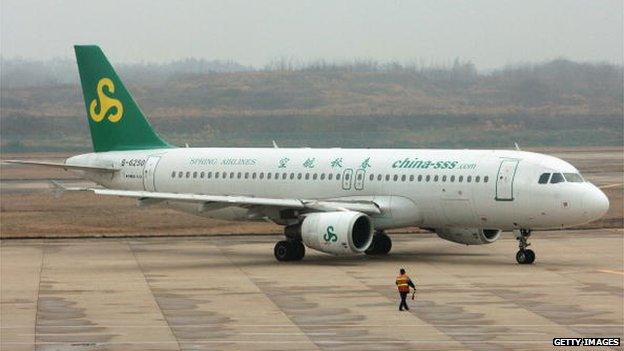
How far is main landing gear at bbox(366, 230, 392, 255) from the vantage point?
49.2 m

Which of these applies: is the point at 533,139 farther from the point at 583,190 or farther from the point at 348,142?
the point at 583,190

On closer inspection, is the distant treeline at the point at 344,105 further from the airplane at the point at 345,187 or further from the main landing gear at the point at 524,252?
the main landing gear at the point at 524,252

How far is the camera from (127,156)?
5441 cm

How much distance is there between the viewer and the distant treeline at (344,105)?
130625 mm

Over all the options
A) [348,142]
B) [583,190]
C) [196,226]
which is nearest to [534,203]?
[583,190]

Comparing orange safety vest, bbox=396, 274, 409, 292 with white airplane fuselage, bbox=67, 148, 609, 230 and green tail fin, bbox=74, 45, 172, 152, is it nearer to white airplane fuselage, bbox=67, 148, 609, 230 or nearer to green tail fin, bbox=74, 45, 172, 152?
white airplane fuselage, bbox=67, 148, 609, 230

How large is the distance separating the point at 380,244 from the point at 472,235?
3264mm

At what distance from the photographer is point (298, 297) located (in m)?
37.5

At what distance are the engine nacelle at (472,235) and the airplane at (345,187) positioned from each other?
34 mm

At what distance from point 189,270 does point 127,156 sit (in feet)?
36.5

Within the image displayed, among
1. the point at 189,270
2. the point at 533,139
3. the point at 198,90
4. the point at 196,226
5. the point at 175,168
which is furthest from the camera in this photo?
the point at 198,90

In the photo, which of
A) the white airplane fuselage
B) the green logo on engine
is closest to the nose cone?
the white airplane fuselage

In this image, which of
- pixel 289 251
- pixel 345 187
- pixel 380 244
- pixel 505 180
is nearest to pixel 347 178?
pixel 345 187

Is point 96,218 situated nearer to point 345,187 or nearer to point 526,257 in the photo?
point 345,187
